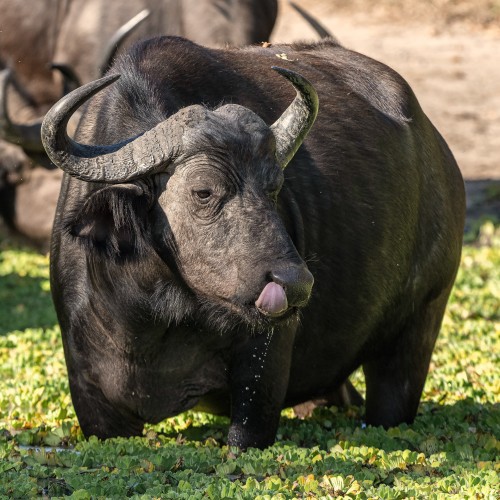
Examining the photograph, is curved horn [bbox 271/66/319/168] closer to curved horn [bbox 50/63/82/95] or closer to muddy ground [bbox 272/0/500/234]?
curved horn [bbox 50/63/82/95]

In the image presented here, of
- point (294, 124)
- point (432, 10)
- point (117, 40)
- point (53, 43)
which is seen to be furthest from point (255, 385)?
point (432, 10)

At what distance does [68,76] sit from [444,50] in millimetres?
11885

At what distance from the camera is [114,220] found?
5.64 meters

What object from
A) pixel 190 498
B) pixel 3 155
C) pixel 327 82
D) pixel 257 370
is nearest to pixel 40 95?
pixel 3 155


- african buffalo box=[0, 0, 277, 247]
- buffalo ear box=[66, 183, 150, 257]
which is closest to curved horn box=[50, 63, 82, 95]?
african buffalo box=[0, 0, 277, 247]

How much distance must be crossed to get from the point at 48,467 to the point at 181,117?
1687mm

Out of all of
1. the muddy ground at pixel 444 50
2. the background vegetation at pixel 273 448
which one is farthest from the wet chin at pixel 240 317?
the muddy ground at pixel 444 50

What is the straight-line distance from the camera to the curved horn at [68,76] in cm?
1389

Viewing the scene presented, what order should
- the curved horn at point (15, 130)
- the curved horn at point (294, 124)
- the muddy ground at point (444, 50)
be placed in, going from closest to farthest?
the curved horn at point (294, 124)
the curved horn at point (15, 130)
the muddy ground at point (444, 50)

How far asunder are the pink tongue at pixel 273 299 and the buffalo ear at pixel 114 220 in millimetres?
765

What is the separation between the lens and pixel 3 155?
49.3 feet

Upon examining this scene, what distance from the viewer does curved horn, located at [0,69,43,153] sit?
1392cm

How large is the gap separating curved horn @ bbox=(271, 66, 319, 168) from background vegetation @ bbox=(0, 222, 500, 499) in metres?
1.41

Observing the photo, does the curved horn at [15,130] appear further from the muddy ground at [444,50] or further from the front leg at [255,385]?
the front leg at [255,385]
